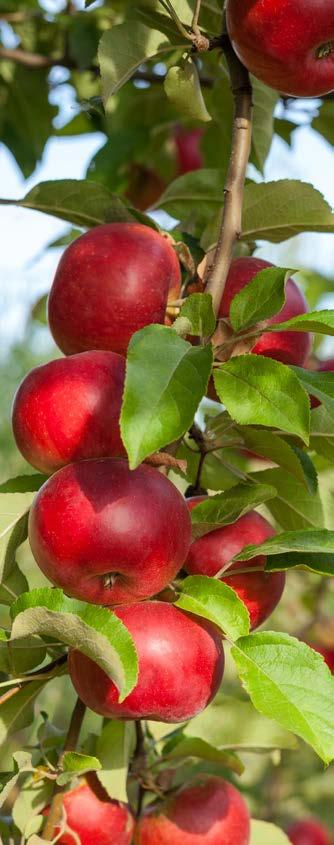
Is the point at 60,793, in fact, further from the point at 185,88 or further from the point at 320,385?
the point at 185,88

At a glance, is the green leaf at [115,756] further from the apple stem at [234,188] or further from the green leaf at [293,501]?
the apple stem at [234,188]

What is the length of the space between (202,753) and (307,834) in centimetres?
142

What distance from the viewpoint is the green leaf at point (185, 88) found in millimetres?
894

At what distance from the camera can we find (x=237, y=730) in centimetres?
106

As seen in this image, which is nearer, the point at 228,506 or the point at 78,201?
the point at 228,506

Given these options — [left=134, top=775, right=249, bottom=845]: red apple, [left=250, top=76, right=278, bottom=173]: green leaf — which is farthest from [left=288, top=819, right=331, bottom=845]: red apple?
[left=250, top=76, right=278, bottom=173]: green leaf

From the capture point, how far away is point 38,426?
30.2 inches

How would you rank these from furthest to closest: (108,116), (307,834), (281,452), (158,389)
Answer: (307,834) < (108,116) < (281,452) < (158,389)

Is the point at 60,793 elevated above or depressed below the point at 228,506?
below

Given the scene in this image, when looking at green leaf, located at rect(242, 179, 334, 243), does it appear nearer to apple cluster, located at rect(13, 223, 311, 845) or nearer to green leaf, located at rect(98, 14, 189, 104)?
apple cluster, located at rect(13, 223, 311, 845)

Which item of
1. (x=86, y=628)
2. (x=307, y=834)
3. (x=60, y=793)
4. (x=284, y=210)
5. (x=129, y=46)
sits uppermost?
(x=129, y=46)

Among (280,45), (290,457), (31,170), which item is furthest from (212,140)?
(290,457)

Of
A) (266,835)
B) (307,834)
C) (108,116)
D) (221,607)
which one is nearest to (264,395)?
(221,607)

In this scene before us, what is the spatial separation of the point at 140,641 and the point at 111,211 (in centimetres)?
44
